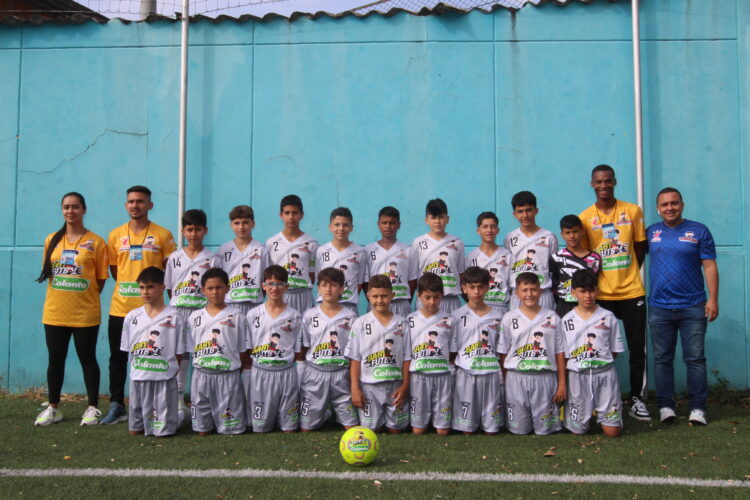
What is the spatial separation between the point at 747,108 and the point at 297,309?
493 centimetres

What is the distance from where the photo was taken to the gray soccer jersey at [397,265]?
224 inches

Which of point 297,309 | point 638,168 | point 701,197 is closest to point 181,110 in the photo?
point 297,309

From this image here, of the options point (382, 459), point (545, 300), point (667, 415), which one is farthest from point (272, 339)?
point (667, 415)

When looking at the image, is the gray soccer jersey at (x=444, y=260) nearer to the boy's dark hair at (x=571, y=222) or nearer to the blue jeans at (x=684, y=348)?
the boy's dark hair at (x=571, y=222)

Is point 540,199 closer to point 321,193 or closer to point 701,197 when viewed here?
point 701,197

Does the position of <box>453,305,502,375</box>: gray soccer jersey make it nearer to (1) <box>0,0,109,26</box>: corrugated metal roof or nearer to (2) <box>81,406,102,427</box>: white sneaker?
(2) <box>81,406,102,427</box>: white sneaker

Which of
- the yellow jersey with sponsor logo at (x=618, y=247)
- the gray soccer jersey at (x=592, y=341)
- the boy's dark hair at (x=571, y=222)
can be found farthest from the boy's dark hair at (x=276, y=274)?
the yellow jersey with sponsor logo at (x=618, y=247)

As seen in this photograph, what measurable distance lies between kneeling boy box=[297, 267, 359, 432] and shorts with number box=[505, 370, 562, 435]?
4.03ft

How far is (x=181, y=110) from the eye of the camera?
6750 millimetres

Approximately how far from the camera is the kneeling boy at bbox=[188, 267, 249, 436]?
5.03 metres

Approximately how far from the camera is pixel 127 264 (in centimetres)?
553

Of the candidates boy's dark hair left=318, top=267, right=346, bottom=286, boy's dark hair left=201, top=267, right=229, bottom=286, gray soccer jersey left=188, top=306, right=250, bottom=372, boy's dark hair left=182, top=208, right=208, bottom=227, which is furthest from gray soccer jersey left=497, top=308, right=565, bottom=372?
boy's dark hair left=182, top=208, right=208, bottom=227

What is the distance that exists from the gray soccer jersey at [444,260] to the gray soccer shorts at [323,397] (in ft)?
4.05

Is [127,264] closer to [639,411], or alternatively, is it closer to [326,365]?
[326,365]
